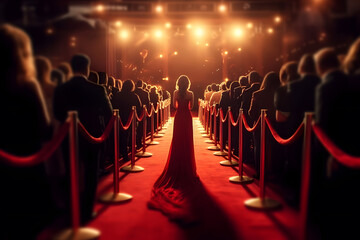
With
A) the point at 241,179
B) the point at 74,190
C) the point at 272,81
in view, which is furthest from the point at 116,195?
the point at 272,81

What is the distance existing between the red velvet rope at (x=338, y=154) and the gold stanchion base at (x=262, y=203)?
5.42 feet

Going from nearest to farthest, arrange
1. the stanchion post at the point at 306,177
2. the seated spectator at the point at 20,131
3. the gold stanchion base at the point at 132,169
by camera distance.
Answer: the seated spectator at the point at 20,131 → the stanchion post at the point at 306,177 → the gold stanchion base at the point at 132,169

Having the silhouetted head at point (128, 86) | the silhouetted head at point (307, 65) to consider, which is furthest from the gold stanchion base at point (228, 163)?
the silhouetted head at point (307, 65)

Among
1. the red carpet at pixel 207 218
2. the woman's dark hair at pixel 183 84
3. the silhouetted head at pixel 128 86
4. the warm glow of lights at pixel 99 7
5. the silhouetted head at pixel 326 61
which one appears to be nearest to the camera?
the silhouetted head at pixel 326 61

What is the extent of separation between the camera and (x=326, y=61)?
326 cm

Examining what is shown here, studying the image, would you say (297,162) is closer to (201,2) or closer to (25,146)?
(25,146)

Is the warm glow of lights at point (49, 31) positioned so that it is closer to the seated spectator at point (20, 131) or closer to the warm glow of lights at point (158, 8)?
the seated spectator at point (20, 131)

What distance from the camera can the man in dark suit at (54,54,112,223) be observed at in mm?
3765

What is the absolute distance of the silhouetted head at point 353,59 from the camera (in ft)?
9.65

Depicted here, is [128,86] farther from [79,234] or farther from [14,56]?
[14,56]

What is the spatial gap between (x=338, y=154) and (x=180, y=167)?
329 cm

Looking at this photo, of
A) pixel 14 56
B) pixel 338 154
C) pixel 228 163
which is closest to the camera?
pixel 14 56

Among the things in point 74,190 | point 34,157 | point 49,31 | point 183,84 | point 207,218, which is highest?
point 49,31

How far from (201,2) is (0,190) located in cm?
1223
